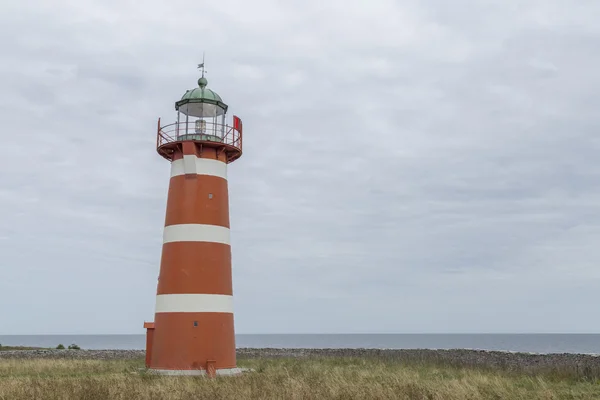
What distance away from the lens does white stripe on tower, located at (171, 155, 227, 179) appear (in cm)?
1791

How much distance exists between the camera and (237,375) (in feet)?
56.7

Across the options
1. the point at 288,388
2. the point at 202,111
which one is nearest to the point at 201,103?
the point at 202,111

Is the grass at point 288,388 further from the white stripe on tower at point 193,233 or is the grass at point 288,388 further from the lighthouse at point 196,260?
the white stripe on tower at point 193,233

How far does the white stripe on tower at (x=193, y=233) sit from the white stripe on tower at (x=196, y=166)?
1.62 m

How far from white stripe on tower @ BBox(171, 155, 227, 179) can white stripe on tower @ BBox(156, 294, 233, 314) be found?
11.9 ft

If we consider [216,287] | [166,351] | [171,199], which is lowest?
[166,351]

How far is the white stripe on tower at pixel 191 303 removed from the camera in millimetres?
17266

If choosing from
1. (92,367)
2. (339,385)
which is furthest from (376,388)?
(92,367)

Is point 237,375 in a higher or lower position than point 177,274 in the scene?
lower

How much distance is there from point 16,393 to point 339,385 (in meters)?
7.08

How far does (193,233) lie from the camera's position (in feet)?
57.6

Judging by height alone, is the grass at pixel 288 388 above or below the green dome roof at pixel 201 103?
below

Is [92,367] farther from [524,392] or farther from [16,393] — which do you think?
[524,392]

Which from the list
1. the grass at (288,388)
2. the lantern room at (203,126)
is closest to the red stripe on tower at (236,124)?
the lantern room at (203,126)
